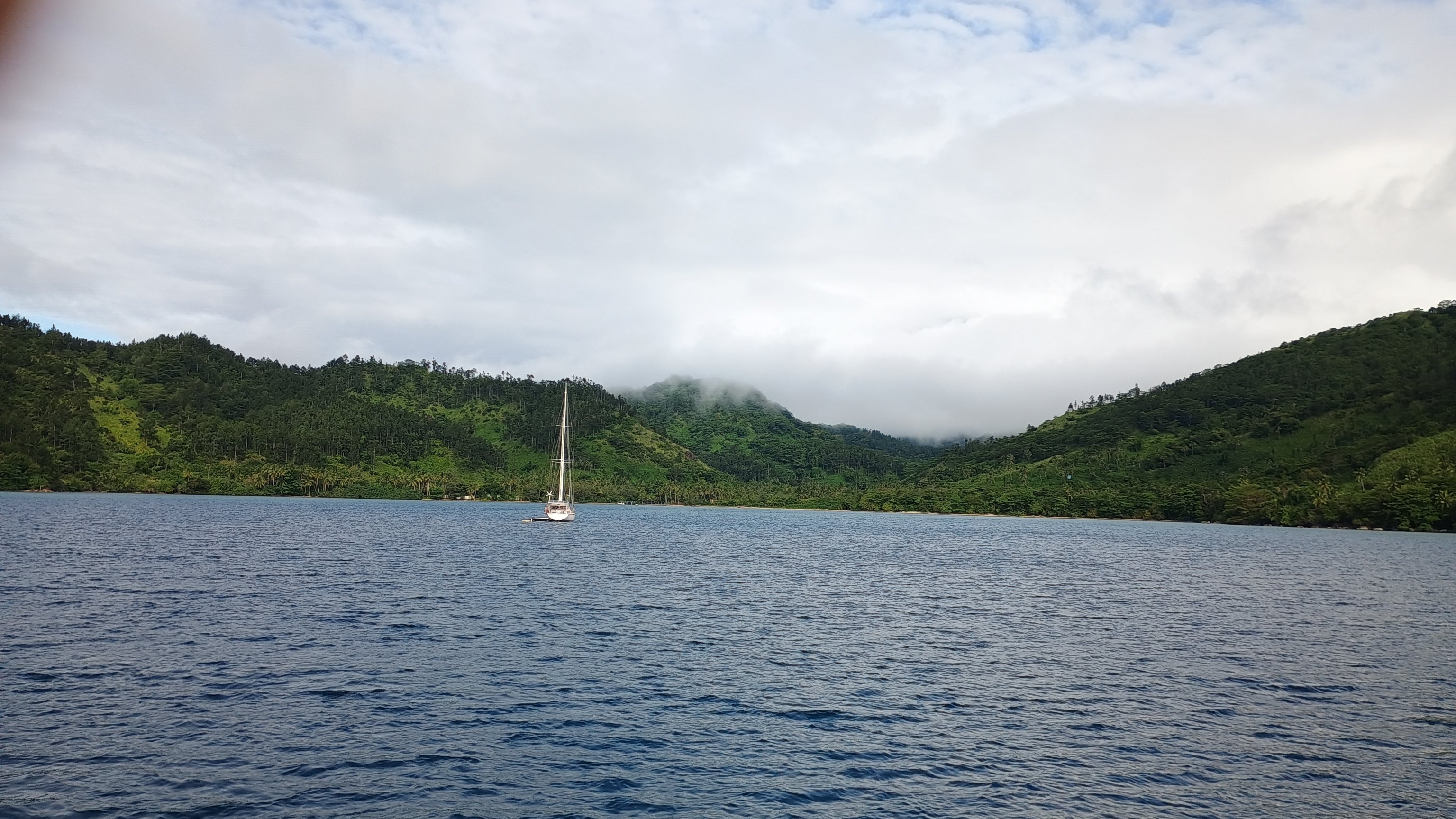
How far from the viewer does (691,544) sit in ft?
544

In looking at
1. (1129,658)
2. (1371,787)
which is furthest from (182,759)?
(1129,658)

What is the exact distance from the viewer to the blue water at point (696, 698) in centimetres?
3117

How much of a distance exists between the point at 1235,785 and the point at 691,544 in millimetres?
135623

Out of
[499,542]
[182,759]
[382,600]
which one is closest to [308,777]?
[182,759]

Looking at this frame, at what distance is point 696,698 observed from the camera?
146 ft

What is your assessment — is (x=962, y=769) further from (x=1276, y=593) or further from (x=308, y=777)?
(x=1276, y=593)

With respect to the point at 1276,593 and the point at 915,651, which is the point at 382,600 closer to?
the point at 915,651

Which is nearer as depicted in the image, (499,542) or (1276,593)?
(1276,593)

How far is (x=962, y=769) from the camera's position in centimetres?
3462

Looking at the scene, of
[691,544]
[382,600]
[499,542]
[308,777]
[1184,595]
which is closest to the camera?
[308,777]

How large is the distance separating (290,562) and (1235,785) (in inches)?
4065

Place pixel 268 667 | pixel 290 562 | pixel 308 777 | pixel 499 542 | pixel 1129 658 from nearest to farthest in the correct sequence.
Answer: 1. pixel 308 777
2. pixel 268 667
3. pixel 1129 658
4. pixel 290 562
5. pixel 499 542

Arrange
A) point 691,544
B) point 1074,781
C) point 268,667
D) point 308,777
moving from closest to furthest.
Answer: point 308,777 < point 1074,781 < point 268,667 < point 691,544

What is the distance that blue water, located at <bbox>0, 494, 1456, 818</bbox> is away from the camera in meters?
31.2
